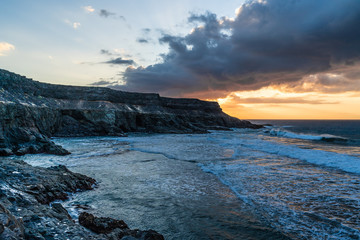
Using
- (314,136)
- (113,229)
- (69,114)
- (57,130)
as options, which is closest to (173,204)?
(113,229)

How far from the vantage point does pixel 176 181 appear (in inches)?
391

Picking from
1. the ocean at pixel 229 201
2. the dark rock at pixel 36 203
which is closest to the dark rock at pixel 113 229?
the dark rock at pixel 36 203

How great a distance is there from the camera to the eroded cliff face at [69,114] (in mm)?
19359

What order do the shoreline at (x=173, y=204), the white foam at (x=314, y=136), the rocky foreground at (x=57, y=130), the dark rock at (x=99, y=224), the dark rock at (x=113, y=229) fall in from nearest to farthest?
the rocky foreground at (x=57, y=130)
the dark rock at (x=113, y=229)
the dark rock at (x=99, y=224)
the shoreline at (x=173, y=204)
the white foam at (x=314, y=136)

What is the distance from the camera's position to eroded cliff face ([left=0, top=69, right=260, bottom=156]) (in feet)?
63.5

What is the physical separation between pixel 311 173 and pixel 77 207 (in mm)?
11934

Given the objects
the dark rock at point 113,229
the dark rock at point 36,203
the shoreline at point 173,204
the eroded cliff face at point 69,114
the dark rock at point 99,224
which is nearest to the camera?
the dark rock at point 36,203

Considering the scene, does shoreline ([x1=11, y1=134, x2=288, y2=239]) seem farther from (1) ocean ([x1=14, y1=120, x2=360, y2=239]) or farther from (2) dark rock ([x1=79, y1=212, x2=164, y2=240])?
(2) dark rock ([x1=79, y1=212, x2=164, y2=240])

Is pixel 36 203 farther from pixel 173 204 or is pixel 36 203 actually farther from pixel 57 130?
pixel 57 130

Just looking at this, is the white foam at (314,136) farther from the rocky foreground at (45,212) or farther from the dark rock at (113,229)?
the dark rock at (113,229)

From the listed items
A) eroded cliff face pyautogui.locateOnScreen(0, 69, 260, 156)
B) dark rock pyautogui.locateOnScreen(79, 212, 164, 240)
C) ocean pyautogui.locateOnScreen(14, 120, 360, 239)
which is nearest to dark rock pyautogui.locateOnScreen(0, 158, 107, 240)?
dark rock pyautogui.locateOnScreen(79, 212, 164, 240)

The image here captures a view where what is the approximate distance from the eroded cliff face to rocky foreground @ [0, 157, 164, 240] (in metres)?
10.5

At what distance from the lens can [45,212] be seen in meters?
4.53

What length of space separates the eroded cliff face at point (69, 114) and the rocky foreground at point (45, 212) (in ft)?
34.5
